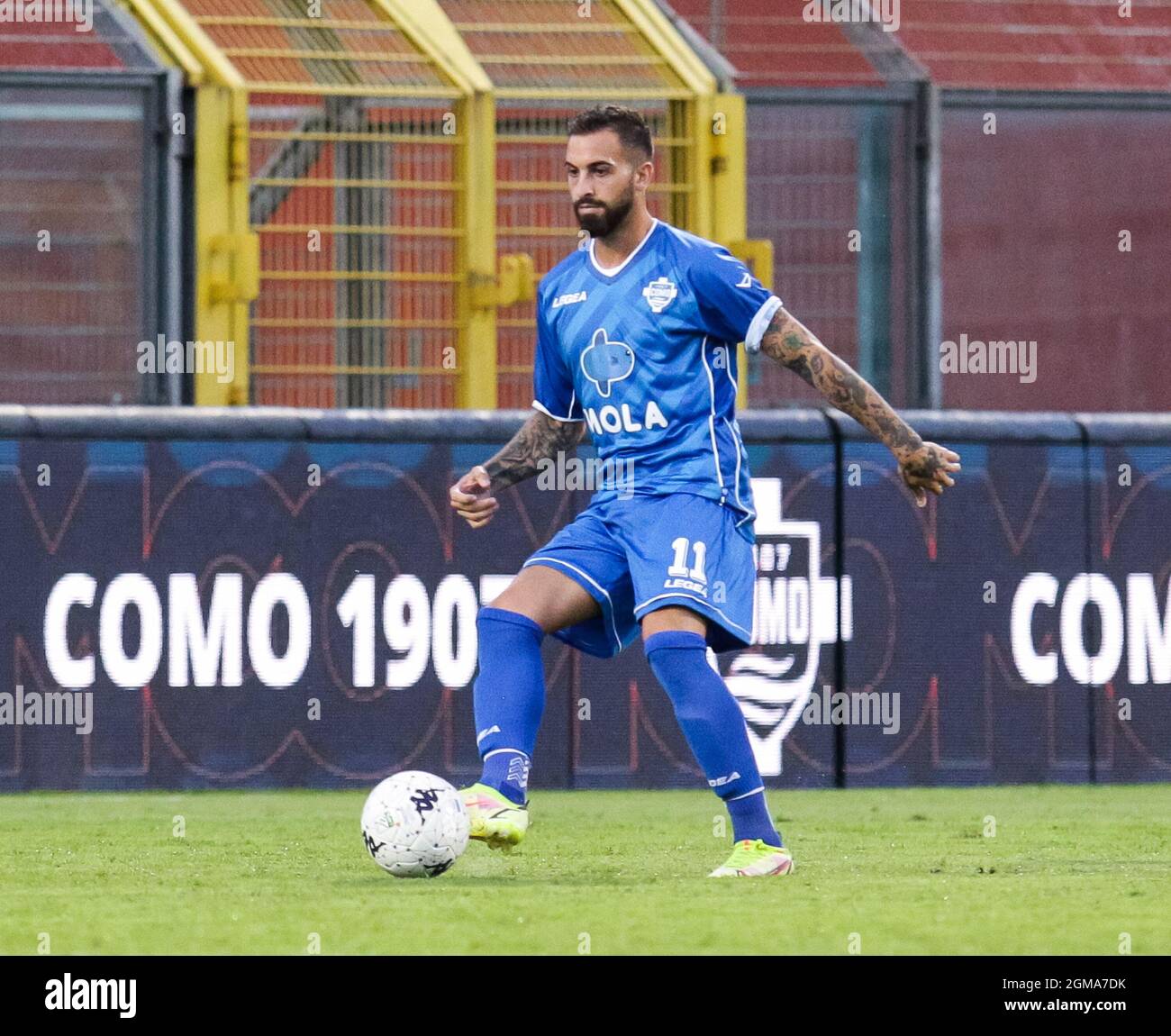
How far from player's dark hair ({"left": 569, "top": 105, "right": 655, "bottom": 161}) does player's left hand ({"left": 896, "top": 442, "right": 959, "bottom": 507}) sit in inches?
41.3

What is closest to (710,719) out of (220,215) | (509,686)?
(509,686)

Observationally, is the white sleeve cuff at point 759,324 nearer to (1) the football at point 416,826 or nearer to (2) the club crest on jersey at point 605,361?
(2) the club crest on jersey at point 605,361

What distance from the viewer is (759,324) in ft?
20.9

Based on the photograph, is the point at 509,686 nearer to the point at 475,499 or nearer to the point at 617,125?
the point at 475,499

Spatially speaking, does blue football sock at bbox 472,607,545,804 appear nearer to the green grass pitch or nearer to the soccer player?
the soccer player

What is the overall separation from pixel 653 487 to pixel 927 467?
70cm

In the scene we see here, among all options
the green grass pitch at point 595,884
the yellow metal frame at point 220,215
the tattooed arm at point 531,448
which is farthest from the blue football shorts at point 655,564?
the yellow metal frame at point 220,215

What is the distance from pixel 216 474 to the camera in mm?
9930

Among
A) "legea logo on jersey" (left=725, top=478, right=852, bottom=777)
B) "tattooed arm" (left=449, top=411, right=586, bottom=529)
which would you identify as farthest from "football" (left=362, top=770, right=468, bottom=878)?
"legea logo on jersey" (left=725, top=478, right=852, bottom=777)

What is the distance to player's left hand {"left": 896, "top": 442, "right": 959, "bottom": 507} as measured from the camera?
6168 millimetres

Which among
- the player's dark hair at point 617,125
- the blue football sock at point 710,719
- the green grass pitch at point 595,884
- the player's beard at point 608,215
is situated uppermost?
the player's dark hair at point 617,125

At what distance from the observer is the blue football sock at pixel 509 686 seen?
253 inches
